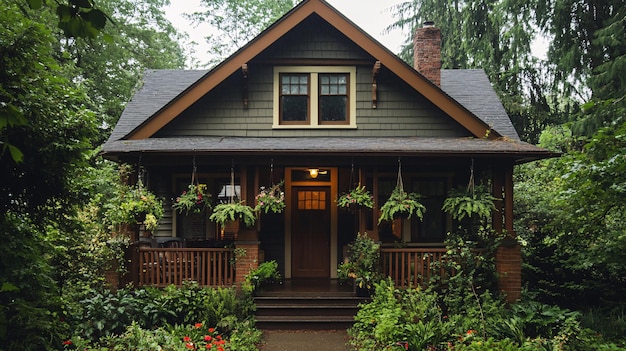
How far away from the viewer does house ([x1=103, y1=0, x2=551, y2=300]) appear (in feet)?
30.1

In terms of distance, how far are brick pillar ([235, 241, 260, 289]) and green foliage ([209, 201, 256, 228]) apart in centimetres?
47

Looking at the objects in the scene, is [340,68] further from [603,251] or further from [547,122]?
[547,122]

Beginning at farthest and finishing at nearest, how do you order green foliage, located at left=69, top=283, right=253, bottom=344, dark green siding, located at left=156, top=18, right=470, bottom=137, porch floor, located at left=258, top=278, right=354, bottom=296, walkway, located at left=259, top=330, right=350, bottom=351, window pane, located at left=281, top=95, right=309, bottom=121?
window pane, located at left=281, top=95, right=309, bottom=121, dark green siding, located at left=156, top=18, right=470, bottom=137, porch floor, located at left=258, top=278, right=354, bottom=296, walkway, located at left=259, top=330, right=350, bottom=351, green foliage, located at left=69, top=283, right=253, bottom=344

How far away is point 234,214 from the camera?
8453mm

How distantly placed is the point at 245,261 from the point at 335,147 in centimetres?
280

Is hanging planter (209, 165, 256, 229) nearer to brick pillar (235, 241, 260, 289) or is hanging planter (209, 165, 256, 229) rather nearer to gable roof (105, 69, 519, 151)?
brick pillar (235, 241, 260, 289)

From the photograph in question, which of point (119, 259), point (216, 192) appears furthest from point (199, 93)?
point (119, 259)

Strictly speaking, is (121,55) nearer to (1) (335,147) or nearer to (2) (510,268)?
(1) (335,147)

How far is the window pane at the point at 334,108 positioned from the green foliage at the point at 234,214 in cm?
312

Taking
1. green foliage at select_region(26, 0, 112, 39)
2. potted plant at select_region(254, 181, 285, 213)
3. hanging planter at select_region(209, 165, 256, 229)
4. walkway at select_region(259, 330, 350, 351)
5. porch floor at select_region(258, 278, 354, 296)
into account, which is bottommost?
walkway at select_region(259, 330, 350, 351)

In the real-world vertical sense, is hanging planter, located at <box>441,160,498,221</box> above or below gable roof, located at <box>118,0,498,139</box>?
below

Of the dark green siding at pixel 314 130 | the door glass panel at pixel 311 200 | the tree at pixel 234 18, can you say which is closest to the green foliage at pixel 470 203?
the dark green siding at pixel 314 130

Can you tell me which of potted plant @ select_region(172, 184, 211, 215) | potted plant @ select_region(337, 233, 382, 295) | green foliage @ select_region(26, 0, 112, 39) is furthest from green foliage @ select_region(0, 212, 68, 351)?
potted plant @ select_region(337, 233, 382, 295)

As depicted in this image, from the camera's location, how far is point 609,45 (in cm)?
1326
